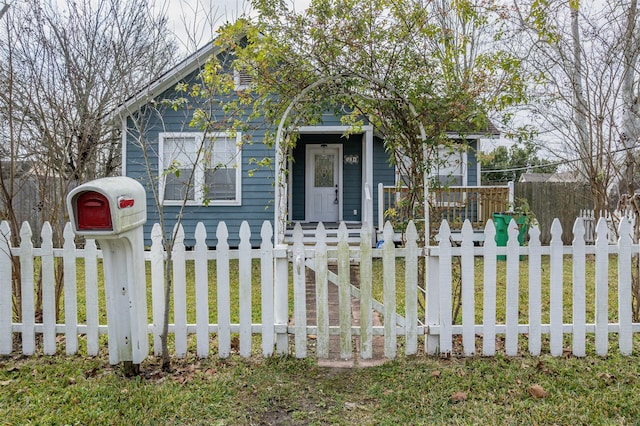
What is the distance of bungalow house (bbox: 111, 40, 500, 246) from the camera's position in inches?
364

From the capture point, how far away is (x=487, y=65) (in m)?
3.82

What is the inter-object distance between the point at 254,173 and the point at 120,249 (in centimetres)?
621

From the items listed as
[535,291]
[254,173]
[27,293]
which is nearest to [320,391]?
[535,291]

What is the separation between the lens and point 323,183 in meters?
11.4

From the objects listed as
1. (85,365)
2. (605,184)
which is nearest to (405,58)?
(605,184)

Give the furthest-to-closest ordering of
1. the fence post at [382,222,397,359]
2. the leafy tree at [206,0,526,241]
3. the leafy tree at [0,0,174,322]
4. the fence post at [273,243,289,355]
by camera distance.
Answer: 1. the leafy tree at [0,0,174,322]
2. the leafy tree at [206,0,526,241]
3. the fence post at [273,243,289,355]
4. the fence post at [382,222,397,359]

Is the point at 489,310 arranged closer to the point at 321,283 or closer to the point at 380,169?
the point at 321,283

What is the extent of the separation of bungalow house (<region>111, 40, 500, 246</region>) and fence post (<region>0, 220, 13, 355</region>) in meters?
4.62

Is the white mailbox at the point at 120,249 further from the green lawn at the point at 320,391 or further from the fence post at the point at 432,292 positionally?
the fence post at the point at 432,292

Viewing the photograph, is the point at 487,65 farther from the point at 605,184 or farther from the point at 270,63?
the point at 270,63

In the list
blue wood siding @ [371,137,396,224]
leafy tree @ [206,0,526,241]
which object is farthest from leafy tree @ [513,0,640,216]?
blue wood siding @ [371,137,396,224]

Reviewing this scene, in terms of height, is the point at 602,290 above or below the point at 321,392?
above

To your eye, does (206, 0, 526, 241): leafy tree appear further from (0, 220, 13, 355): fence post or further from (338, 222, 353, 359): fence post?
(0, 220, 13, 355): fence post

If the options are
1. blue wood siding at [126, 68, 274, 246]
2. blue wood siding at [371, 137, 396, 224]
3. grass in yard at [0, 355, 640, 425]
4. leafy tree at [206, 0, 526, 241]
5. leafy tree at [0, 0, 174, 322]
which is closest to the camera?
grass in yard at [0, 355, 640, 425]
